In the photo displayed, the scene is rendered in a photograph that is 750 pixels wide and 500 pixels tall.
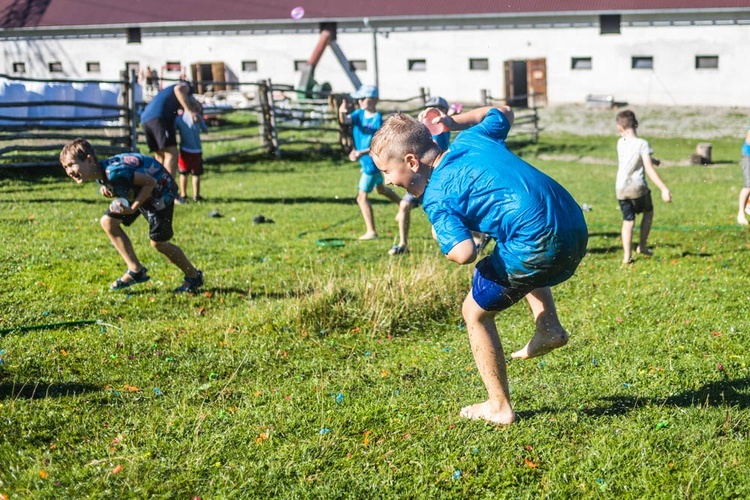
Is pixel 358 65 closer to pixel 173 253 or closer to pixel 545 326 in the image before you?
pixel 173 253

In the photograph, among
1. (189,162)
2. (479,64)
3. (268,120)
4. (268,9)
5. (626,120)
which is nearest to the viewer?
(626,120)

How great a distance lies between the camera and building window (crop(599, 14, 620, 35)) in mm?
35094

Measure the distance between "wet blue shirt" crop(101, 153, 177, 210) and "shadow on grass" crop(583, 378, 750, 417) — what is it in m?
4.43

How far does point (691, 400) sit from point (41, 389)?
4100 mm

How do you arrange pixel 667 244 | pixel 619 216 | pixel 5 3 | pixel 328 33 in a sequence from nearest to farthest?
1. pixel 667 244
2. pixel 619 216
3. pixel 328 33
4. pixel 5 3

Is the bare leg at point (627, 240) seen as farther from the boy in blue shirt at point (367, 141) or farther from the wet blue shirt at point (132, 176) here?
the wet blue shirt at point (132, 176)

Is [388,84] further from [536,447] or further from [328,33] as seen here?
[536,447]

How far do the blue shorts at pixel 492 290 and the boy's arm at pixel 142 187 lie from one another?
3887 mm

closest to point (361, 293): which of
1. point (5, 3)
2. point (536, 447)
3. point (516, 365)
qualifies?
point (516, 365)

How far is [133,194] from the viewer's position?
23.8 ft

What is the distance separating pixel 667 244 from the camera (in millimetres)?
10211

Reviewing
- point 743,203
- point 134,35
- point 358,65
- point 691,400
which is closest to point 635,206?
point 743,203

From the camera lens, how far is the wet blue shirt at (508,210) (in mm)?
4070

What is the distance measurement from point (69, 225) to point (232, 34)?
1226 inches
